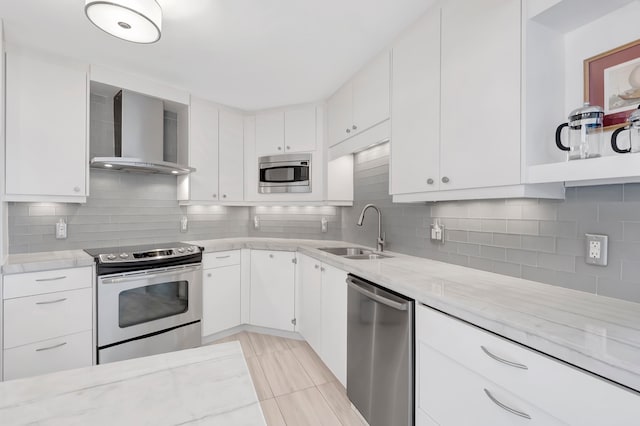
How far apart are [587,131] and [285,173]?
247cm

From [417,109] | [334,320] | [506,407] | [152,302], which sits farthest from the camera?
[152,302]

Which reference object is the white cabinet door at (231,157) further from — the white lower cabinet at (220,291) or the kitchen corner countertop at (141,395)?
the kitchen corner countertop at (141,395)

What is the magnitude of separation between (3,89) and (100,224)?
1.19 m

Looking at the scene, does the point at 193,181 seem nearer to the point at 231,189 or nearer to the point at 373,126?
the point at 231,189

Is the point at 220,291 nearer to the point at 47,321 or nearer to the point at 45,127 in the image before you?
the point at 47,321

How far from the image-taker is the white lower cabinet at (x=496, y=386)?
29.5 inches

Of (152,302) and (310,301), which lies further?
(310,301)

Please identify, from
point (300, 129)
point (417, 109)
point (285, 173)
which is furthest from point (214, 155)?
point (417, 109)

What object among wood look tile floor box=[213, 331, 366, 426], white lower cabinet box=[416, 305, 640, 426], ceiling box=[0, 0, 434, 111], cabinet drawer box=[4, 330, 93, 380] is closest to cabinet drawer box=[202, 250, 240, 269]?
wood look tile floor box=[213, 331, 366, 426]

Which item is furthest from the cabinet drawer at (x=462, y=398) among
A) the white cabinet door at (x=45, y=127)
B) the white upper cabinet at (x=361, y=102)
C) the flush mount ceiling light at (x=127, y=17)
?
the white cabinet door at (x=45, y=127)

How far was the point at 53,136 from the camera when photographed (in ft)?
7.23

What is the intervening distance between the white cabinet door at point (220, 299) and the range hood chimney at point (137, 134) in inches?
42.7

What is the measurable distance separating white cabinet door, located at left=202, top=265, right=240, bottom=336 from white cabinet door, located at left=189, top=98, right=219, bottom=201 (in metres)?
0.81

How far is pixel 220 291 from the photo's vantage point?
2877 millimetres
